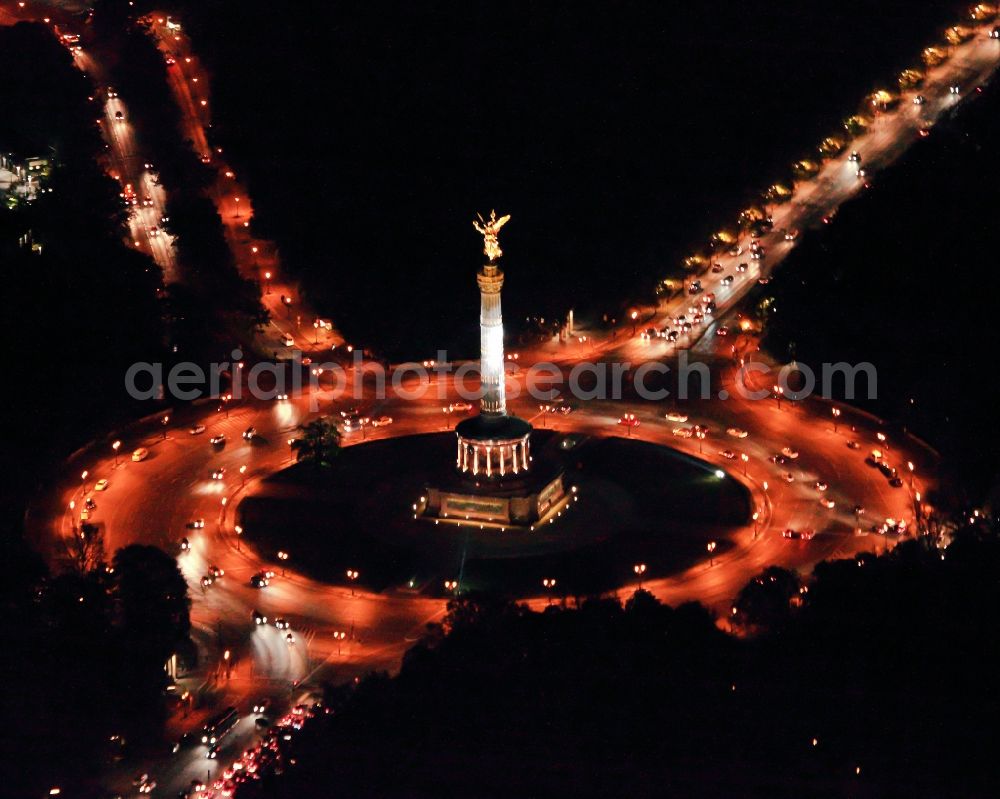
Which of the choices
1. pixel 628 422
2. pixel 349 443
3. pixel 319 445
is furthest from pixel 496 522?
pixel 628 422

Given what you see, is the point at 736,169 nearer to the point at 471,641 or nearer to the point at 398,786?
the point at 471,641

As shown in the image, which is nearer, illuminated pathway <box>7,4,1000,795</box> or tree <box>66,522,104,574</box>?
illuminated pathway <box>7,4,1000,795</box>

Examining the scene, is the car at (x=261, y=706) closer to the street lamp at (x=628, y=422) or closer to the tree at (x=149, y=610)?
the tree at (x=149, y=610)

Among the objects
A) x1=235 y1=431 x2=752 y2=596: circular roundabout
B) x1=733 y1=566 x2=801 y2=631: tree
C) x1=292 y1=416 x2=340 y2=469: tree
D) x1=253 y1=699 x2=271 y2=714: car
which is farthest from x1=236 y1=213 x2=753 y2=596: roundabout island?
x1=253 y1=699 x2=271 y2=714: car

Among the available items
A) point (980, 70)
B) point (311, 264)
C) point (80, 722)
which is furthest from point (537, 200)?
point (80, 722)

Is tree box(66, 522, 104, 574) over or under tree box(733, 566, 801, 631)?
over

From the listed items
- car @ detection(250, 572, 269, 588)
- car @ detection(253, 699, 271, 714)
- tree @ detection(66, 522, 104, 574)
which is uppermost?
tree @ detection(66, 522, 104, 574)

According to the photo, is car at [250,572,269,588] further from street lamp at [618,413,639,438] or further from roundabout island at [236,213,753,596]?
street lamp at [618,413,639,438]

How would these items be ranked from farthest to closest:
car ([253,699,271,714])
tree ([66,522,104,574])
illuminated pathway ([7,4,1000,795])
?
tree ([66,522,104,574]) < illuminated pathway ([7,4,1000,795]) < car ([253,699,271,714])

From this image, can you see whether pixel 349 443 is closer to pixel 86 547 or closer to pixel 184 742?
pixel 86 547
